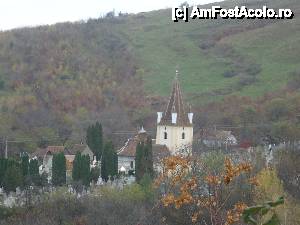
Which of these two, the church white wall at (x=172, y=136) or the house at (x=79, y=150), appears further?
the church white wall at (x=172, y=136)

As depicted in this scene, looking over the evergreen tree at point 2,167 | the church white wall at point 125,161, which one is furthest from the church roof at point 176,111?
the evergreen tree at point 2,167

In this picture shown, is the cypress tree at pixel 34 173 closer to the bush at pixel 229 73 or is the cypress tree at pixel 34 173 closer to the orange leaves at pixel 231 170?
the orange leaves at pixel 231 170

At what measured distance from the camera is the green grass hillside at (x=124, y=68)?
7594 centimetres

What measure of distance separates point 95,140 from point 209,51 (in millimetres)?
53221

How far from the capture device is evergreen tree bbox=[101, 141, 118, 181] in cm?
4094

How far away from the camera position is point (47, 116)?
74188 mm

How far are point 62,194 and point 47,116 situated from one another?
4072cm

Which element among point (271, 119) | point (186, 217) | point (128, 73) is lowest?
point (186, 217)

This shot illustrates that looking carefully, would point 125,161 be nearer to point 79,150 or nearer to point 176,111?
point 79,150

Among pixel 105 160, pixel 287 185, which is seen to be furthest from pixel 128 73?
pixel 287 185

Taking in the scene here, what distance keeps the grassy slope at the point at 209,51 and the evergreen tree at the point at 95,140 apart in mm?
33210

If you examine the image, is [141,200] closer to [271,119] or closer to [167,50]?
[271,119]

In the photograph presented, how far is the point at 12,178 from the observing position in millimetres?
35969

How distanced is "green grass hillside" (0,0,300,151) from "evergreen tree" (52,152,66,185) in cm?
2523
